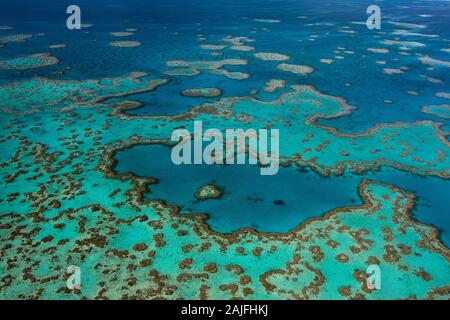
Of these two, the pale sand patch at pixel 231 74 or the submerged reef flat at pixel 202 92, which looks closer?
the submerged reef flat at pixel 202 92

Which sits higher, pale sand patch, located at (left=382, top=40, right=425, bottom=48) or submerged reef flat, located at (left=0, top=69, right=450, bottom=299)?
pale sand patch, located at (left=382, top=40, right=425, bottom=48)

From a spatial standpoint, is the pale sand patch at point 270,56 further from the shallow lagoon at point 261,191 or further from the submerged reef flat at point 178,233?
the shallow lagoon at point 261,191

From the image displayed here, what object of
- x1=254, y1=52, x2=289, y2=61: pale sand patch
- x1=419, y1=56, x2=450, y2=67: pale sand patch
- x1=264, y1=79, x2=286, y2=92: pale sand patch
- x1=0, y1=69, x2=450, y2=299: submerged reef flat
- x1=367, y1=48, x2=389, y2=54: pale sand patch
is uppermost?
x1=367, y1=48, x2=389, y2=54: pale sand patch

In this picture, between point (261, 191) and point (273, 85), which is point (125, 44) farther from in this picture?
point (261, 191)

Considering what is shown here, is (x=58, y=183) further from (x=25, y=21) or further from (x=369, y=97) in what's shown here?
(x=25, y=21)

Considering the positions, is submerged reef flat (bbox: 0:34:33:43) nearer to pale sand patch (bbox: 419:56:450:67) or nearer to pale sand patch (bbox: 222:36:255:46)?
pale sand patch (bbox: 222:36:255:46)

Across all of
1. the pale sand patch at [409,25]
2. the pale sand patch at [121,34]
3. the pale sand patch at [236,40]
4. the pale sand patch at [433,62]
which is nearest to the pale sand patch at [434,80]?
the pale sand patch at [433,62]

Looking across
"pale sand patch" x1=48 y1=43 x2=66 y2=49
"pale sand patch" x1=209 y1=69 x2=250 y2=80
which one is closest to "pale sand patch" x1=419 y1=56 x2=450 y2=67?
"pale sand patch" x1=209 y1=69 x2=250 y2=80
